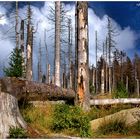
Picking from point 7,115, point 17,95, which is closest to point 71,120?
point 17,95

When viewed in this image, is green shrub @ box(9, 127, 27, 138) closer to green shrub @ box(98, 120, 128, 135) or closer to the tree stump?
the tree stump

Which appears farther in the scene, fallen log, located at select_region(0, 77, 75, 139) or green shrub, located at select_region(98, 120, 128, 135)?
green shrub, located at select_region(98, 120, 128, 135)

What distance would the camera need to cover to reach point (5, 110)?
31.1 feet

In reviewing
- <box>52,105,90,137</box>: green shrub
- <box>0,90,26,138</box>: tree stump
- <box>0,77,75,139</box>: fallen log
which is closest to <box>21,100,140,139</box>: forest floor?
<box>52,105,90,137</box>: green shrub

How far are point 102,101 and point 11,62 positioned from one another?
7583 millimetres

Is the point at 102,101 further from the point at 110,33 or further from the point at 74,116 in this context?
the point at 110,33

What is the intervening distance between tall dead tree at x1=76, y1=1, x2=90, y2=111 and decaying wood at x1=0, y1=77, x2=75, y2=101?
0.68 metres

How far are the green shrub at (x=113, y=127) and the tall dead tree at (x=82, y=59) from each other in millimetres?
2999

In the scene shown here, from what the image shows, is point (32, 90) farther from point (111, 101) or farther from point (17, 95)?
point (111, 101)

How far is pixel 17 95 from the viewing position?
38.5 ft

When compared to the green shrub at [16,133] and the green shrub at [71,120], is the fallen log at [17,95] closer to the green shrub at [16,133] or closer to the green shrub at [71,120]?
the green shrub at [16,133]

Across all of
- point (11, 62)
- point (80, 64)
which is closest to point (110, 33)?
point (11, 62)

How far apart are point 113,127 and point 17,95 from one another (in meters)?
2.96

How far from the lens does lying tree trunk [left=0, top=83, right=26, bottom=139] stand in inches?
360
